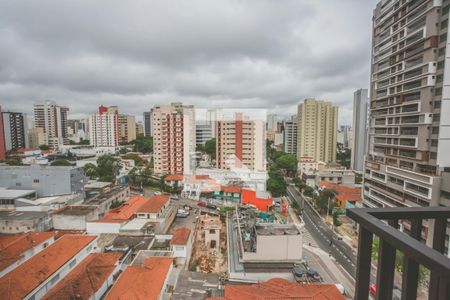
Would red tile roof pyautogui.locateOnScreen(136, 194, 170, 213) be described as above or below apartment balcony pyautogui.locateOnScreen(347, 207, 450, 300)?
below

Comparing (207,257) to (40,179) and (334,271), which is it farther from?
(40,179)

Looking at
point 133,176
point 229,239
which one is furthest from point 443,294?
point 133,176

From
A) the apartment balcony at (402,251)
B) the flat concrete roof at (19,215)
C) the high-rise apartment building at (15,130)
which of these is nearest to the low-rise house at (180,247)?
the flat concrete roof at (19,215)

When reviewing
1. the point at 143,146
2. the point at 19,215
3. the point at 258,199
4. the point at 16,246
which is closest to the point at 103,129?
the point at 143,146

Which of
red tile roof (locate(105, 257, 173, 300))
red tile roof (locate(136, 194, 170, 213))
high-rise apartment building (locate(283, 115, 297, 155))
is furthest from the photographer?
high-rise apartment building (locate(283, 115, 297, 155))

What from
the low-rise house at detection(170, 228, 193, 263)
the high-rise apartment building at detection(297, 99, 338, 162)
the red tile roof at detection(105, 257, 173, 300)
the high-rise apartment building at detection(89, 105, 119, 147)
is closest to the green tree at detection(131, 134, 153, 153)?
the high-rise apartment building at detection(89, 105, 119, 147)

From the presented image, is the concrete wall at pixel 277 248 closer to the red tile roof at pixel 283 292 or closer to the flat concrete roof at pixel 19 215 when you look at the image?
the red tile roof at pixel 283 292

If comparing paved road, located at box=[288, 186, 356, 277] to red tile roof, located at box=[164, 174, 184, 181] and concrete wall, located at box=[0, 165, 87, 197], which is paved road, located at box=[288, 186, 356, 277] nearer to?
red tile roof, located at box=[164, 174, 184, 181]
